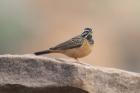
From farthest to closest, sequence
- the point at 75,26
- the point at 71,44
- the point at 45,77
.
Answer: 1. the point at 75,26
2. the point at 71,44
3. the point at 45,77

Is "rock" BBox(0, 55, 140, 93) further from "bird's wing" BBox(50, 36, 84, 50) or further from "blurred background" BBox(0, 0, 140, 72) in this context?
"blurred background" BBox(0, 0, 140, 72)

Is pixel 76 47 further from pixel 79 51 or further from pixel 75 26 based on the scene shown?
pixel 75 26

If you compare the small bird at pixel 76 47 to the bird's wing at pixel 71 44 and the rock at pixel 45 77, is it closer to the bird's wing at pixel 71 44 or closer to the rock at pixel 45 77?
the bird's wing at pixel 71 44

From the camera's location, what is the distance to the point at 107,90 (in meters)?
6.82

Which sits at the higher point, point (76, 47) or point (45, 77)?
point (76, 47)

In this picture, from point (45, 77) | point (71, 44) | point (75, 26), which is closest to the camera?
point (45, 77)

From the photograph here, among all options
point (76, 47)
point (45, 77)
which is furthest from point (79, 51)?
point (45, 77)

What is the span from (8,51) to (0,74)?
6.61 meters

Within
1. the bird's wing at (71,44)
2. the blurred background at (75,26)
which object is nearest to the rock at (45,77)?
the bird's wing at (71,44)

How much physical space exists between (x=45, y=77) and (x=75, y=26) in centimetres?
820

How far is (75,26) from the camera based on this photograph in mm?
14836

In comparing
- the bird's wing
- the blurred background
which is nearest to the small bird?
the bird's wing

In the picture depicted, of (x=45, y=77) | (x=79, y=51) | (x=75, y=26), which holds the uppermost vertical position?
(x=75, y=26)

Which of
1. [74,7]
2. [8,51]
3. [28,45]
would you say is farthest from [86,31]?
[74,7]
